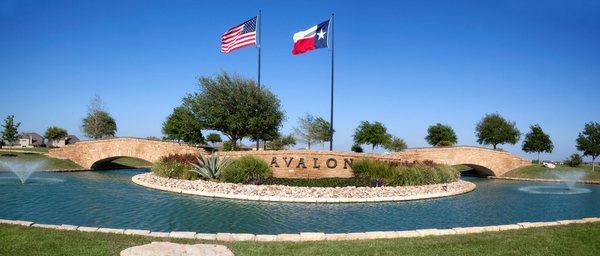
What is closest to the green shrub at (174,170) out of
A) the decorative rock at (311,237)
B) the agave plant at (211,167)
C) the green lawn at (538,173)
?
the agave plant at (211,167)

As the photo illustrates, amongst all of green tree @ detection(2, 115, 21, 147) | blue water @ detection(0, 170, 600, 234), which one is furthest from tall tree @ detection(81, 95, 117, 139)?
blue water @ detection(0, 170, 600, 234)

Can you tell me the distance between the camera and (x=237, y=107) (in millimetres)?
40844

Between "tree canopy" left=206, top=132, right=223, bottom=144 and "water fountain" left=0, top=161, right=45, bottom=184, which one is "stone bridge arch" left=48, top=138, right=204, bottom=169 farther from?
"tree canopy" left=206, top=132, right=223, bottom=144

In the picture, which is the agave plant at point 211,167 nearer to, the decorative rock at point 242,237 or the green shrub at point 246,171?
the green shrub at point 246,171

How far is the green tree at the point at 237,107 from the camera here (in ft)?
134

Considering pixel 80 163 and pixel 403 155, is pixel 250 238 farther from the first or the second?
pixel 80 163

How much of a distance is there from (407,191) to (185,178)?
1311cm

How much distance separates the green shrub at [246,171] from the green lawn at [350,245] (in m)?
13.3

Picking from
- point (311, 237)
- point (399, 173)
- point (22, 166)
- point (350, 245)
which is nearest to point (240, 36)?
point (399, 173)

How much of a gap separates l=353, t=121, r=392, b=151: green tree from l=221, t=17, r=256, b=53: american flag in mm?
35545

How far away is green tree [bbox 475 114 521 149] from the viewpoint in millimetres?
61219

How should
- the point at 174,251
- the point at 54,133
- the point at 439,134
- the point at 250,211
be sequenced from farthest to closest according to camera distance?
the point at 54,133
the point at 439,134
the point at 250,211
the point at 174,251

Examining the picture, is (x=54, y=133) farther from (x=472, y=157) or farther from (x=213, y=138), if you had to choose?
(x=472, y=157)

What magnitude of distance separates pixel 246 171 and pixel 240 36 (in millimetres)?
11958
